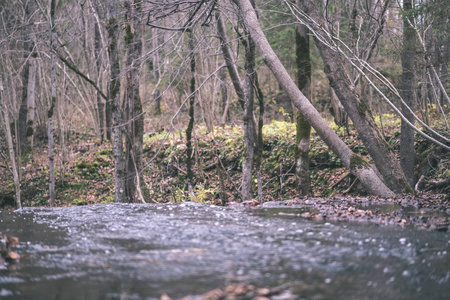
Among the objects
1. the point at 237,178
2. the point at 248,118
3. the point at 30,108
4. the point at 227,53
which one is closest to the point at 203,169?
the point at 237,178

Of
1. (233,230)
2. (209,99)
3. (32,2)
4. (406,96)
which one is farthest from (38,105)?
(233,230)

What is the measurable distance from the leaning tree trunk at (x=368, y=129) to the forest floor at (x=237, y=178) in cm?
55

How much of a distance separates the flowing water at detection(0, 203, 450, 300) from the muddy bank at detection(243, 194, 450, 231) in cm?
49

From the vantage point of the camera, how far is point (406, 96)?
10039 mm

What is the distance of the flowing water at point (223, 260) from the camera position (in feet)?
8.89

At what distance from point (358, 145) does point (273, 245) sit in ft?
31.0

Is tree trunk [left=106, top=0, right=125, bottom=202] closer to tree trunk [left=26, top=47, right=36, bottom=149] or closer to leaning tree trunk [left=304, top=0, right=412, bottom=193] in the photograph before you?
leaning tree trunk [left=304, top=0, right=412, bottom=193]

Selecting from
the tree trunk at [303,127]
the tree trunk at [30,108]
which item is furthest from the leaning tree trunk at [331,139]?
the tree trunk at [30,108]

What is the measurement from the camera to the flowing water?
2709 millimetres

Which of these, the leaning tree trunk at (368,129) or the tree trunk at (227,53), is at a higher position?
the tree trunk at (227,53)

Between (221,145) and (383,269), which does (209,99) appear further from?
(383,269)

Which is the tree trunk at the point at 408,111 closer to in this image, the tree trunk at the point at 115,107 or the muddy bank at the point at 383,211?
the muddy bank at the point at 383,211

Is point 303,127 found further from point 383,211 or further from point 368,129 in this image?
point 383,211

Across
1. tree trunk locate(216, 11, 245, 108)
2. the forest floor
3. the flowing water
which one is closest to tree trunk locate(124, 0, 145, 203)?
the forest floor
